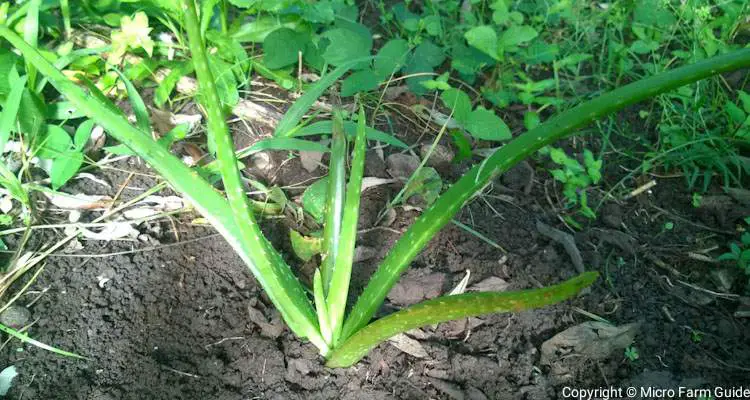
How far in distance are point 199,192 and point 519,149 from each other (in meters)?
0.63

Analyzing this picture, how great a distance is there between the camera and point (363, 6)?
2.29 m

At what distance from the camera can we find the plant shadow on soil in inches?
49.4

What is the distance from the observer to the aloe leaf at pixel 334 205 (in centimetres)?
131

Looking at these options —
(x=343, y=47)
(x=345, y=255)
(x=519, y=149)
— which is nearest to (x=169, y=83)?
(x=343, y=47)

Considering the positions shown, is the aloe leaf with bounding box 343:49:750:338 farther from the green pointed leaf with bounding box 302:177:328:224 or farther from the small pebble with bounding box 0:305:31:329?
the small pebble with bounding box 0:305:31:329

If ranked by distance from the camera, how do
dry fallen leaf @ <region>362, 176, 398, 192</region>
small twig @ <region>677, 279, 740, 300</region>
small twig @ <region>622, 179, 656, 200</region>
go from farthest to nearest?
small twig @ <region>622, 179, 656, 200</region> < dry fallen leaf @ <region>362, 176, 398, 192</region> < small twig @ <region>677, 279, 740, 300</region>

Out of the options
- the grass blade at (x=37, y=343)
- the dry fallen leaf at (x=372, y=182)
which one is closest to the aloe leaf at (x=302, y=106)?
the dry fallen leaf at (x=372, y=182)

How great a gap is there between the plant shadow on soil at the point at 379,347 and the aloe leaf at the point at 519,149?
19cm

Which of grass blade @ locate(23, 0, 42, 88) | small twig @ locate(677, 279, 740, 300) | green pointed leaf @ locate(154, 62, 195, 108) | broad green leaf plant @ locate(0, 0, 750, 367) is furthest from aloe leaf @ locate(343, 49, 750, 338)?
grass blade @ locate(23, 0, 42, 88)

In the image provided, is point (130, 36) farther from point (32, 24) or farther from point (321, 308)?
point (321, 308)

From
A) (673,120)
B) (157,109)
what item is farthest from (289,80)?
(673,120)

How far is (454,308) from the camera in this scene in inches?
39.3

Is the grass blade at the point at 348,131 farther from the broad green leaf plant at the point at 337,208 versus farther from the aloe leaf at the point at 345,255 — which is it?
the aloe leaf at the point at 345,255

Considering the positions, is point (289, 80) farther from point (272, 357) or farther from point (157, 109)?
point (272, 357)
